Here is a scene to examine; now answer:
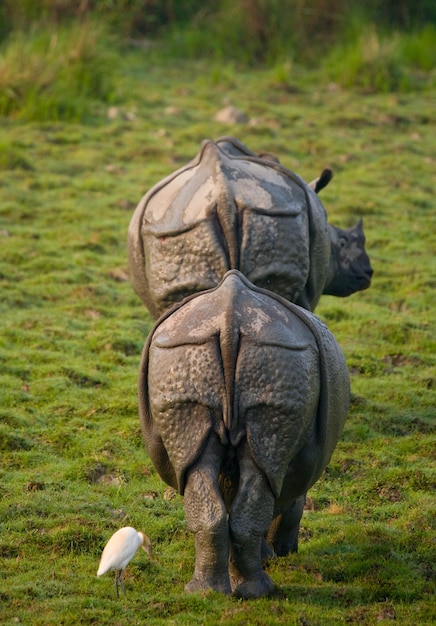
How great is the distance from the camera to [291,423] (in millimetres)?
5180

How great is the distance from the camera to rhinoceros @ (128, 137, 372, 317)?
21.7ft

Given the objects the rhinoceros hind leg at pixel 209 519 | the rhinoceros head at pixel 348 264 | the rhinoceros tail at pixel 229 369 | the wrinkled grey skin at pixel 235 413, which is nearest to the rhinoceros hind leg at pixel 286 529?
the wrinkled grey skin at pixel 235 413

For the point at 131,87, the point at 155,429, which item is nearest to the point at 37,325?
the point at 155,429

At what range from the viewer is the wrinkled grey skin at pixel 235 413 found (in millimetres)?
5137

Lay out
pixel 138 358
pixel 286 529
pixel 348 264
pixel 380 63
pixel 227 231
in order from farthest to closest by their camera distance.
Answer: pixel 380 63 → pixel 138 358 → pixel 348 264 → pixel 227 231 → pixel 286 529

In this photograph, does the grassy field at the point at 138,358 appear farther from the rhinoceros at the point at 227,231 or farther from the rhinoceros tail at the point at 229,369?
the rhinoceros at the point at 227,231

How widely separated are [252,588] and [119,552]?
603 millimetres

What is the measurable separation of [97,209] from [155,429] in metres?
6.87

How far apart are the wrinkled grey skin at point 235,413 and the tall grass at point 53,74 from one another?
30.6 feet

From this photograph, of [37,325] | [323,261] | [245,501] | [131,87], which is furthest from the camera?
[131,87]

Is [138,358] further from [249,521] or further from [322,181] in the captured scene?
[249,521]

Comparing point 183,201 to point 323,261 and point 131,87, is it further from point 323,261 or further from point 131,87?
point 131,87

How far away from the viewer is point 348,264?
8359 millimetres

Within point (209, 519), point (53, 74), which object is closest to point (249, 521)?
point (209, 519)
